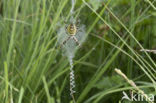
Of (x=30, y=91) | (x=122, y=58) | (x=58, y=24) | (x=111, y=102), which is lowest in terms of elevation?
(x=111, y=102)

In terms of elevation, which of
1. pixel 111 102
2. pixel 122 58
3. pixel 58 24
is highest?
pixel 58 24

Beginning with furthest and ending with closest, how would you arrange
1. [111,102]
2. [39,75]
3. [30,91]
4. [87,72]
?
[87,72]
[111,102]
[39,75]
[30,91]

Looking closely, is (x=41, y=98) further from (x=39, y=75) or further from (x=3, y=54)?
(x=3, y=54)

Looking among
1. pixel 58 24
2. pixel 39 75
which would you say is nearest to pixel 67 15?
pixel 58 24

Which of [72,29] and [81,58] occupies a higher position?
[72,29]

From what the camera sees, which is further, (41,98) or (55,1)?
(55,1)

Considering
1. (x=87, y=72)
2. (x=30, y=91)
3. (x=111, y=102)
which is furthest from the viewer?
(x=87, y=72)

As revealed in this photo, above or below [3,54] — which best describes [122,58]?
below

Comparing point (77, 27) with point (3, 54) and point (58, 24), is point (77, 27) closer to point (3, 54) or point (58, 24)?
point (58, 24)

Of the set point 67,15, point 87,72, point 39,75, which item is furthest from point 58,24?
point 87,72
